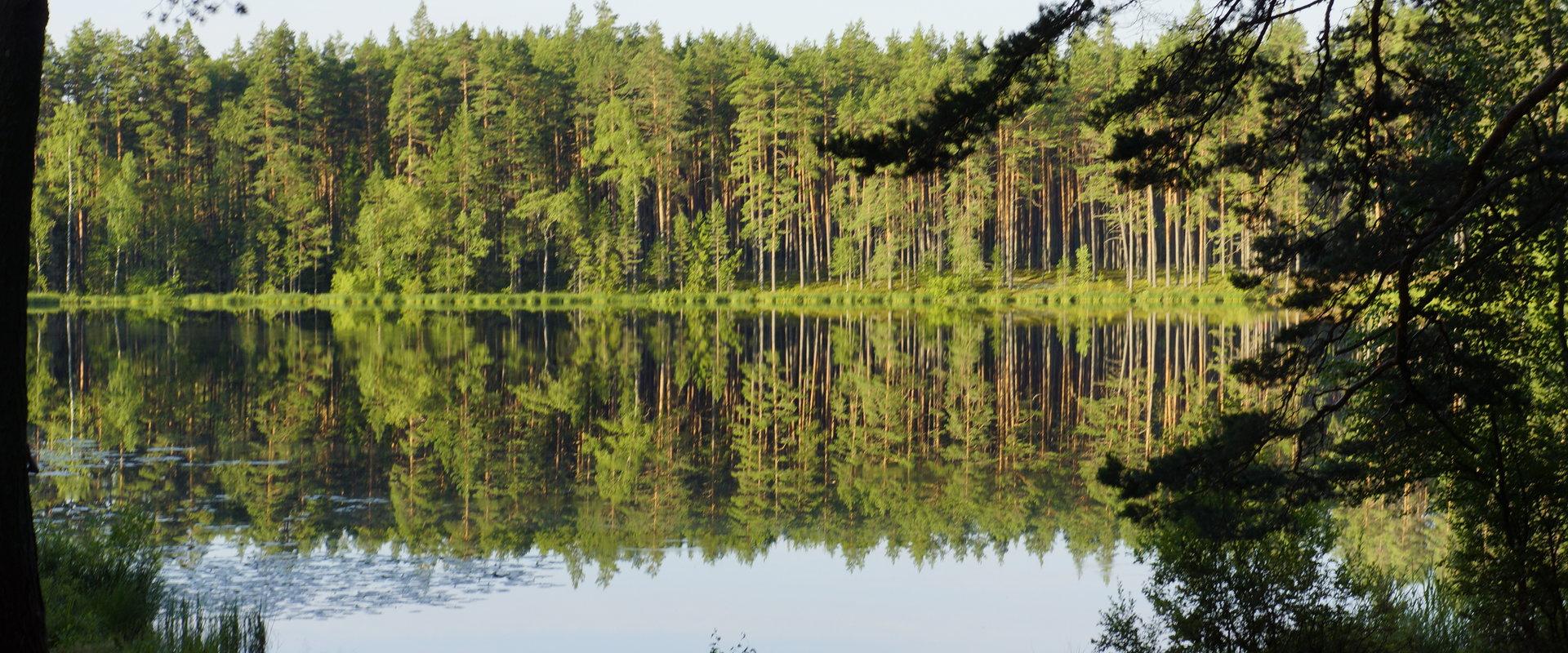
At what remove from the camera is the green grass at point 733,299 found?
65938 mm

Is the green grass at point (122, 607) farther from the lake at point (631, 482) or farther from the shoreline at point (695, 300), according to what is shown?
the shoreline at point (695, 300)

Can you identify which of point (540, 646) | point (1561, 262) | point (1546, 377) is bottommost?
point (540, 646)

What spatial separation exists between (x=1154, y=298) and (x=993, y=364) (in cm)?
3225

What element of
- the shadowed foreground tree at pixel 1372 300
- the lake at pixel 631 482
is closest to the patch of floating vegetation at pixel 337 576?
the lake at pixel 631 482

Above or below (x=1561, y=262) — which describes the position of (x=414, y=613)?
below

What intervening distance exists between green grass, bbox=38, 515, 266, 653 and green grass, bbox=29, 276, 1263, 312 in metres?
54.8

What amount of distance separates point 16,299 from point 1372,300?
285 inches

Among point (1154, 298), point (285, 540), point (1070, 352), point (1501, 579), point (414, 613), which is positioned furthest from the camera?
point (1154, 298)

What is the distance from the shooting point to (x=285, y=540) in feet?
50.6

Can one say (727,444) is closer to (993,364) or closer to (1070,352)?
(993,364)

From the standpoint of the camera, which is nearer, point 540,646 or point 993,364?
point 540,646

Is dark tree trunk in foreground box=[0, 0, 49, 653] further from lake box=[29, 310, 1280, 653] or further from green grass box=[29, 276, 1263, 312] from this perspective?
green grass box=[29, 276, 1263, 312]

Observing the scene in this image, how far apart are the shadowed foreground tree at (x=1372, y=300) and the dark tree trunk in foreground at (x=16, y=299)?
4456mm

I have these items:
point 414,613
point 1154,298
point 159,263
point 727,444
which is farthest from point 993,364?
point 159,263
